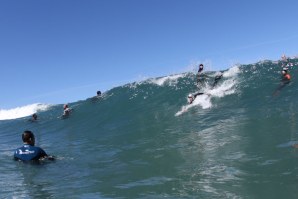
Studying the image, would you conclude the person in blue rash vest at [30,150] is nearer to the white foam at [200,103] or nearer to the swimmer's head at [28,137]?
the swimmer's head at [28,137]

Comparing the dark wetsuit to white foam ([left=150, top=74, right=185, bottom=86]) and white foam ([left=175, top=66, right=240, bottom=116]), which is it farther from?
white foam ([left=150, top=74, right=185, bottom=86])

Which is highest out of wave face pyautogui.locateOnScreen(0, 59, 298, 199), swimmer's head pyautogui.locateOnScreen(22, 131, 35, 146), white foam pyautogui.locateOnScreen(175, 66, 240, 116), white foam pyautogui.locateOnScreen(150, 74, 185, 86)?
white foam pyautogui.locateOnScreen(150, 74, 185, 86)

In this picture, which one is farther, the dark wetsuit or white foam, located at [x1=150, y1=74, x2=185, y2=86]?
white foam, located at [x1=150, y1=74, x2=185, y2=86]

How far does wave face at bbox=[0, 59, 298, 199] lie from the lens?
7891 millimetres

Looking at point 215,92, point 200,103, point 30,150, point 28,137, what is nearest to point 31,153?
point 30,150

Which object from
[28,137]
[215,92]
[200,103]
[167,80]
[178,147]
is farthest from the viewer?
[167,80]

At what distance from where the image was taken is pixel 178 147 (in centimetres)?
1209

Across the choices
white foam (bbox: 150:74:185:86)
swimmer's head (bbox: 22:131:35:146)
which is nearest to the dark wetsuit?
swimmer's head (bbox: 22:131:35:146)

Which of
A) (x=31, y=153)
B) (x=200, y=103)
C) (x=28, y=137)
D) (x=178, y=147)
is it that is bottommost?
(x=178, y=147)

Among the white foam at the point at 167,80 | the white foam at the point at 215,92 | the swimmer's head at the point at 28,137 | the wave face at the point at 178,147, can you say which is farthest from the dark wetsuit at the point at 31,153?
the white foam at the point at 167,80

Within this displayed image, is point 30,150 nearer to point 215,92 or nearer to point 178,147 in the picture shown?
point 178,147

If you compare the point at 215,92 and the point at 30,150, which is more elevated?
the point at 215,92

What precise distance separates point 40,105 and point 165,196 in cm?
3947

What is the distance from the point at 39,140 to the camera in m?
19.9
